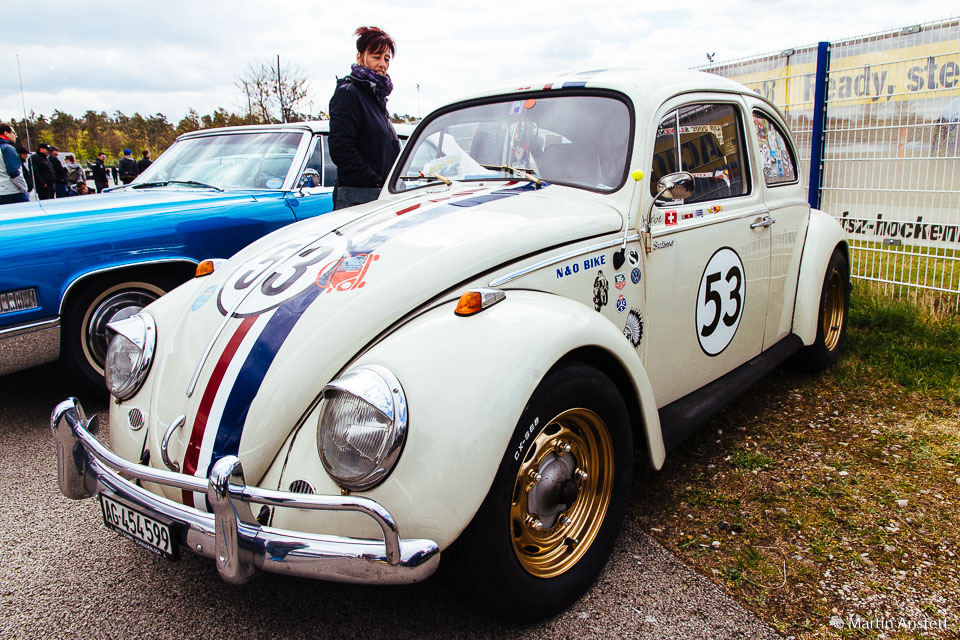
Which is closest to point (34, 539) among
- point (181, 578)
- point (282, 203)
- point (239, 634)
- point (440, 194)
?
point (181, 578)

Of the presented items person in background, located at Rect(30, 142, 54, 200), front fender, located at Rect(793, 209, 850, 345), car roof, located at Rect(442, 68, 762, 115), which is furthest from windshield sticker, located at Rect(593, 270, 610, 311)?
person in background, located at Rect(30, 142, 54, 200)

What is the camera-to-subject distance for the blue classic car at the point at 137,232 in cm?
364

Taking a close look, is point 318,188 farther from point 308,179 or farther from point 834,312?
point 834,312

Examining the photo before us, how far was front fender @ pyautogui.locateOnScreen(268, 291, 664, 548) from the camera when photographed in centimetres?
168

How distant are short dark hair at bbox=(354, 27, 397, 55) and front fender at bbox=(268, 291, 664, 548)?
2945 millimetres

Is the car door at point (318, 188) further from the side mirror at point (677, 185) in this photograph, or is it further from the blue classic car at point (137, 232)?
the side mirror at point (677, 185)

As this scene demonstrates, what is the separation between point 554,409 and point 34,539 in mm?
2248

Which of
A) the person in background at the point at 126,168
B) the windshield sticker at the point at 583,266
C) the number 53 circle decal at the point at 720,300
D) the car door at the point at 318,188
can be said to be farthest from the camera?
the person in background at the point at 126,168

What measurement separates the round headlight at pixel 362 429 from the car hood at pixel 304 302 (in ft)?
0.75

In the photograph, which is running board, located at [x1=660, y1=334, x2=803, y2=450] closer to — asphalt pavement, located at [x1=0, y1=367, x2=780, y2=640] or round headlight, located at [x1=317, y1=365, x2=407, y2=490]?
asphalt pavement, located at [x1=0, y1=367, x2=780, y2=640]

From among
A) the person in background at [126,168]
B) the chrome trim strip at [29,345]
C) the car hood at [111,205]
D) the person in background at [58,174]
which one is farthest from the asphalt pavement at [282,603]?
the person in background at [126,168]

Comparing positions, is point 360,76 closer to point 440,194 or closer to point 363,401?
point 440,194

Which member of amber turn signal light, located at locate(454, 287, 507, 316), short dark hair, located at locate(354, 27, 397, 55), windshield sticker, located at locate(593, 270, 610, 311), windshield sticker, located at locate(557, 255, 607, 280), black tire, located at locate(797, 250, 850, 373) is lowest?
black tire, located at locate(797, 250, 850, 373)

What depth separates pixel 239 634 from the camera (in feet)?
6.80
